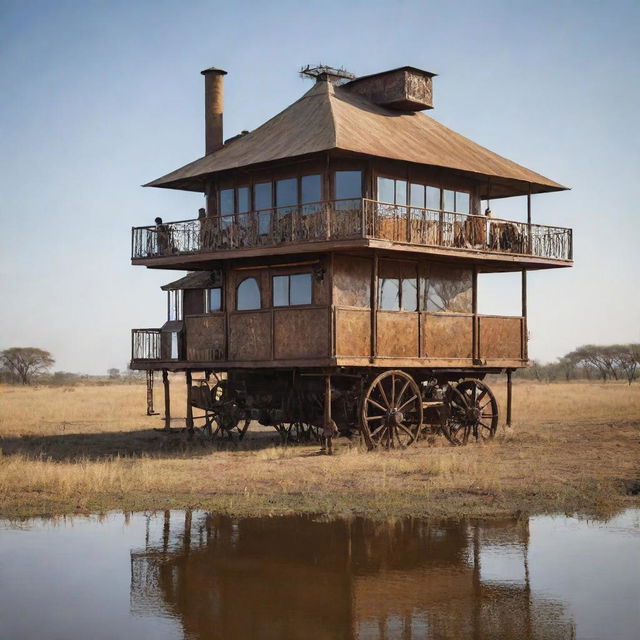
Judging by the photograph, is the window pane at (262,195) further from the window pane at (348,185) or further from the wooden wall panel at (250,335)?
the wooden wall panel at (250,335)

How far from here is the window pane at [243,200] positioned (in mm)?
29316

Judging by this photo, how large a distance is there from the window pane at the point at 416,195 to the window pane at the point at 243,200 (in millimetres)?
4753

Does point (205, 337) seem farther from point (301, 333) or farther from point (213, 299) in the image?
point (301, 333)

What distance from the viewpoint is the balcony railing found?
26.1 meters

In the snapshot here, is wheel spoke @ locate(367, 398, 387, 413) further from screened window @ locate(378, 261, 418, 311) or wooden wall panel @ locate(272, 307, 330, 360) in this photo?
screened window @ locate(378, 261, 418, 311)

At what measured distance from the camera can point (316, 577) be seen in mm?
13055

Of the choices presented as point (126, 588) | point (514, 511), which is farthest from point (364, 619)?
point (514, 511)

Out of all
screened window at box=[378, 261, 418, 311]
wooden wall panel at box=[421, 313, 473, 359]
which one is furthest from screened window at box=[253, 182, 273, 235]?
wooden wall panel at box=[421, 313, 473, 359]

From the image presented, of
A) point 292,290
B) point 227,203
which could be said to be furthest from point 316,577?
point 227,203

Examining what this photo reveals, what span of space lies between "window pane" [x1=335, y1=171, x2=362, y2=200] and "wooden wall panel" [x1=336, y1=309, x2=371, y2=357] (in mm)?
3332

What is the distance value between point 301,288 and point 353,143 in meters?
4.27

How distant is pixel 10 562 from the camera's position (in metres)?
14.0

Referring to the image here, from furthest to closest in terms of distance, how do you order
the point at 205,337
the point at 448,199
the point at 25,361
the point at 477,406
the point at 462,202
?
the point at 25,361
the point at 477,406
the point at 462,202
the point at 448,199
the point at 205,337

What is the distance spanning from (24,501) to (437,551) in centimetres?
817
